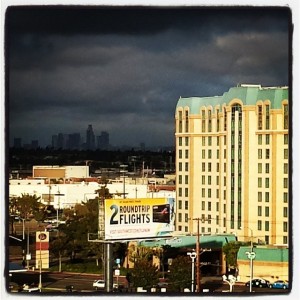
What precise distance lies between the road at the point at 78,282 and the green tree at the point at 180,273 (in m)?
0.11

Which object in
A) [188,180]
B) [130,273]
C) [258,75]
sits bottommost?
[130,273]

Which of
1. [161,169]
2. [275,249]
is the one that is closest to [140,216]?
[161,169]

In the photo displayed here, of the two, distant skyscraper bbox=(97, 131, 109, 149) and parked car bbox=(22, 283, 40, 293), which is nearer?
parked car bbox=(22, 283, 40, 293)

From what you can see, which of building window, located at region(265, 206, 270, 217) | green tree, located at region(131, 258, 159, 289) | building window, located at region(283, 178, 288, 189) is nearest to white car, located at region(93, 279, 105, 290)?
green tree, located at region(131, 258, 159, 289)

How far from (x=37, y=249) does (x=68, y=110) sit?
88 centimetres

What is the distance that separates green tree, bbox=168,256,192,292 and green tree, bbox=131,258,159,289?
3.9 inches

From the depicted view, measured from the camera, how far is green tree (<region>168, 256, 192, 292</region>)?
7918 mm

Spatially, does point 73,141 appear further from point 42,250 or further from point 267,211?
point 267,211

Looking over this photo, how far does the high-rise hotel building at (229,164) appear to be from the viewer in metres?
7.97

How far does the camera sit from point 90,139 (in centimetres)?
794

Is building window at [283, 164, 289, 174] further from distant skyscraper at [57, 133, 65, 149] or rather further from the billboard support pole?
distant skyscraper at [57, 133, 65, 149]

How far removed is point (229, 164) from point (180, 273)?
0.75 m

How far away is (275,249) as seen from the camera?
7.91 m
